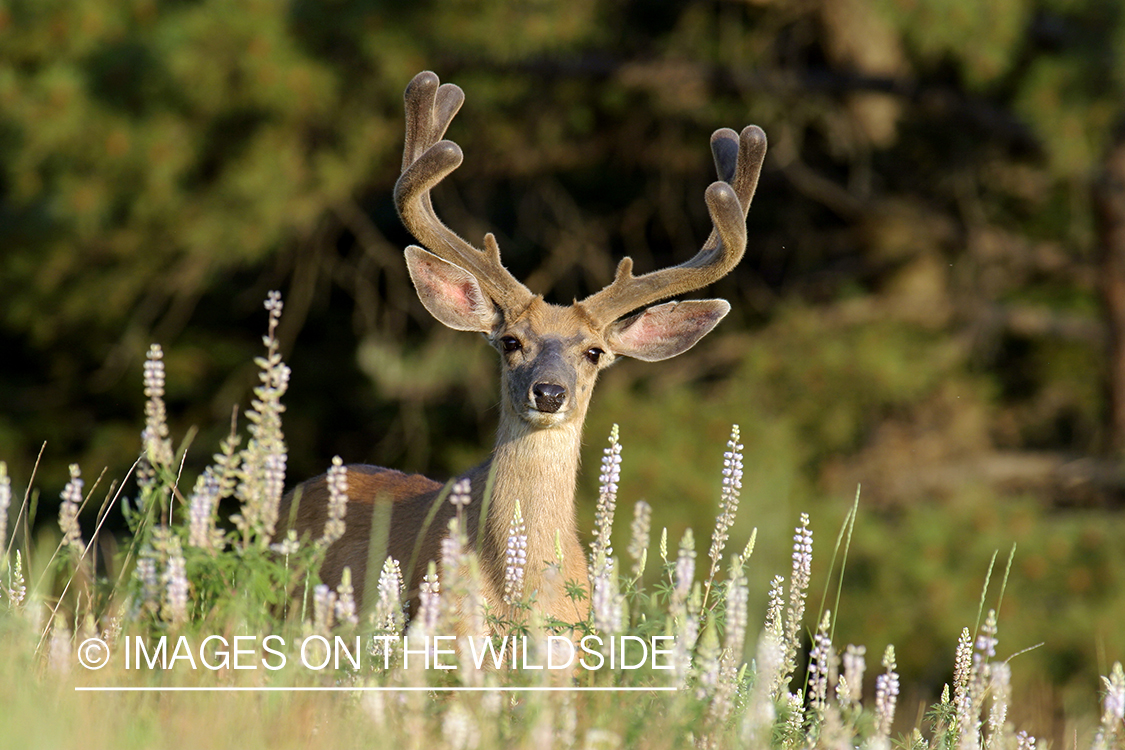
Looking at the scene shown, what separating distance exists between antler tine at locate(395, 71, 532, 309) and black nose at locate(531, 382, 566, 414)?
0.67 meters

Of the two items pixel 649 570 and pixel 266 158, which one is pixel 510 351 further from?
pixel 266 158

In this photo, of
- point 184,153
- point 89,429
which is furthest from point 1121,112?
point 89,429

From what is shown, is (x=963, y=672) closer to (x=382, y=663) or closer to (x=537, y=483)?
(x=382, y=663)

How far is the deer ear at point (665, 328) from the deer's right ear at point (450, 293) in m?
0.52

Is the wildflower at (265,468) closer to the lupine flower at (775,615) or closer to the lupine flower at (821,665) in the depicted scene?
the lupine flower at (775,615)

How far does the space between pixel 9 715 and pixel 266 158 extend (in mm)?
7895

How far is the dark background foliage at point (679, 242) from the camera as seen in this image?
9.59 meters

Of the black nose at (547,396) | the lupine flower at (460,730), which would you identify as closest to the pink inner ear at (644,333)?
the black nose at (547,396)

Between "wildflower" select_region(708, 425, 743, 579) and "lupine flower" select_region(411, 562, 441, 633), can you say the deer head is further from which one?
"lupine flower" select_region(411, 562, 441, 633)

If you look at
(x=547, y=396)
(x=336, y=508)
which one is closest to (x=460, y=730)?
(x=336, y=508)

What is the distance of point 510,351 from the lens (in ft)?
17.7

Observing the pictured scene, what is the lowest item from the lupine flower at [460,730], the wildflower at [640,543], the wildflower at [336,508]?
the lupine flower at [460,730]

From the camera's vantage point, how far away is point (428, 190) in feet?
17.7

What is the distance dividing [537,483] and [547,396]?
1.05 ft
